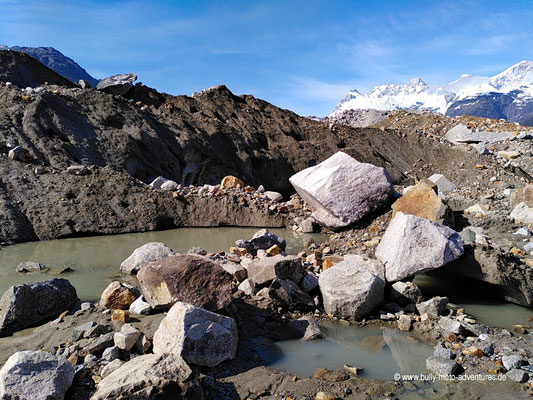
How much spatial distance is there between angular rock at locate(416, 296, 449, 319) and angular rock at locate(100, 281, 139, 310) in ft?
11.1

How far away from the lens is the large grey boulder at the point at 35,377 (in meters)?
2.68

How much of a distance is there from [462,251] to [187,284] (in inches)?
143

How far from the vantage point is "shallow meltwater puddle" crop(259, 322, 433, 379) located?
3.57m

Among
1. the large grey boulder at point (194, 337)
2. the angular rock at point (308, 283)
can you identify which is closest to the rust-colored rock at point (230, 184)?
the angular rock at point (308, 283)

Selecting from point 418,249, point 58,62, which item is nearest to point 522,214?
point 418,249

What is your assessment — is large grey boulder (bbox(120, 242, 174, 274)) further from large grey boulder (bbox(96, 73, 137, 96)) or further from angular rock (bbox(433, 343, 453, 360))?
large grey boulder (bbox(96, 73, 137, 96))

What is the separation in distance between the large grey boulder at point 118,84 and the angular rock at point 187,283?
14.1m

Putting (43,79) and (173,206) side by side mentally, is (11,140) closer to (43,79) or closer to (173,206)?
(173,206)

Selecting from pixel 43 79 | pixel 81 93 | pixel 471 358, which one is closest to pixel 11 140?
pixel 81 93

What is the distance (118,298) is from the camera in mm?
4449

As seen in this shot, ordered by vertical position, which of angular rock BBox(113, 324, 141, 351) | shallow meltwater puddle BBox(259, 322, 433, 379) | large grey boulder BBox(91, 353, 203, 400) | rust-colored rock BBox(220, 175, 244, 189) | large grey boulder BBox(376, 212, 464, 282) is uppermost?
rust-colored rock BBox(220, 175, 244, 189)

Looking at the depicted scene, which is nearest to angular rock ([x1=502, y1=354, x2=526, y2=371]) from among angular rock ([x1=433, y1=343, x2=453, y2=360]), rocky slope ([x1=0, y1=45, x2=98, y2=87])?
angular rock ([x1=433, y1=343, x2=453, y2=360])

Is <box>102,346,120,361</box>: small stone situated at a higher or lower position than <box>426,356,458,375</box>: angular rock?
higher

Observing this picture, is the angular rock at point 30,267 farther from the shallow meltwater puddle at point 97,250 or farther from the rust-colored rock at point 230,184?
the rust-colored rock at point 230,184
